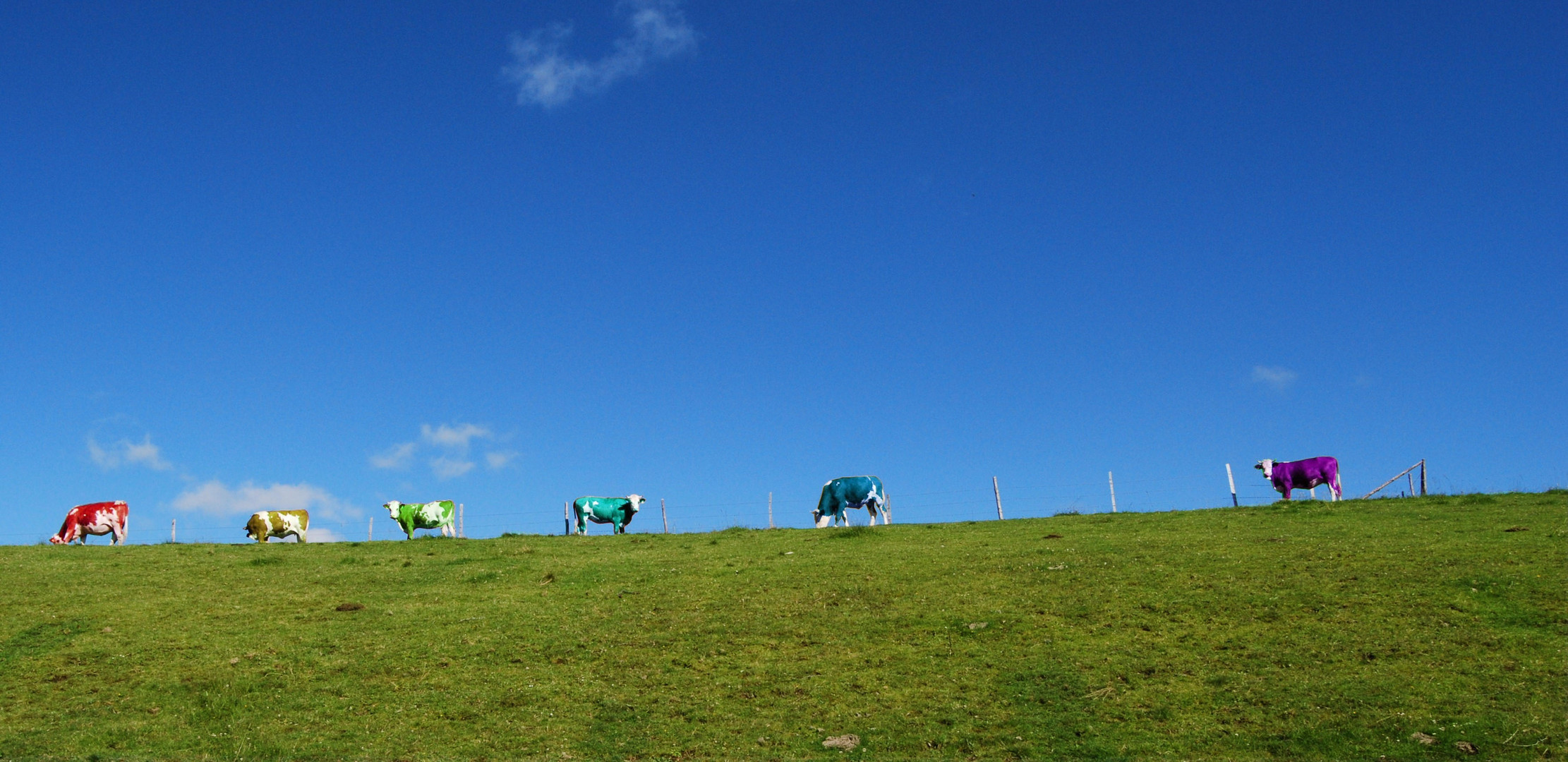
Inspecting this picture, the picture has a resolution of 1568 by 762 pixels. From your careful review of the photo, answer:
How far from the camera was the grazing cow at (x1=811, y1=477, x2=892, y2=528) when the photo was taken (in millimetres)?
39625

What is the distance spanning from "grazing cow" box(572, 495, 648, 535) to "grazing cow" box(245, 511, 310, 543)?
9853 mm

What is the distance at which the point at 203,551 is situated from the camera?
32.2 m

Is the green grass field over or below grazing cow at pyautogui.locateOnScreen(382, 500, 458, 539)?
below

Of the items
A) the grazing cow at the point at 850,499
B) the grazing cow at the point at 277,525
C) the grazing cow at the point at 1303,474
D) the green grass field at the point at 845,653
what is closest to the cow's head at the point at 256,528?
the grazing cow at the point at 277,525

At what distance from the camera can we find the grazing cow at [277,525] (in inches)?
1521

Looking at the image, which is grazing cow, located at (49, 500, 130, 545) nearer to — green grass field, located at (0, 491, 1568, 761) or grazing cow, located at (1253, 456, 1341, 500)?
green grass field, located at (0, 491, 1568, 761)

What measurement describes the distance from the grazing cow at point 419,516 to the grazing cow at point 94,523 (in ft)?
28.9

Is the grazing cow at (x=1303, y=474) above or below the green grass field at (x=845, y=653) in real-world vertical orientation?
above

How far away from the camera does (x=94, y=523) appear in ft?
125

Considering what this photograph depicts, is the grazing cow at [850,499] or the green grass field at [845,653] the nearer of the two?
the green grass field at [845,653]

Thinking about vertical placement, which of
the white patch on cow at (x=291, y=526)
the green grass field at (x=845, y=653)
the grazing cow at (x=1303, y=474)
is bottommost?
the green grass field at (x=845, y=653)

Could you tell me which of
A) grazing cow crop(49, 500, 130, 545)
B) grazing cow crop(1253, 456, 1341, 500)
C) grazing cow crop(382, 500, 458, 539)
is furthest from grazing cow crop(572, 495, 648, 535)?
grazing cow crop(1253, 456, 1341, 500)

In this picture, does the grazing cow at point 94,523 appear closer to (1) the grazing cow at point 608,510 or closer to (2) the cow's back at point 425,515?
(2) the cow's back at point 425,515

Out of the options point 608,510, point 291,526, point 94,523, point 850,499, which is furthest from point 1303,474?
point 94,523
